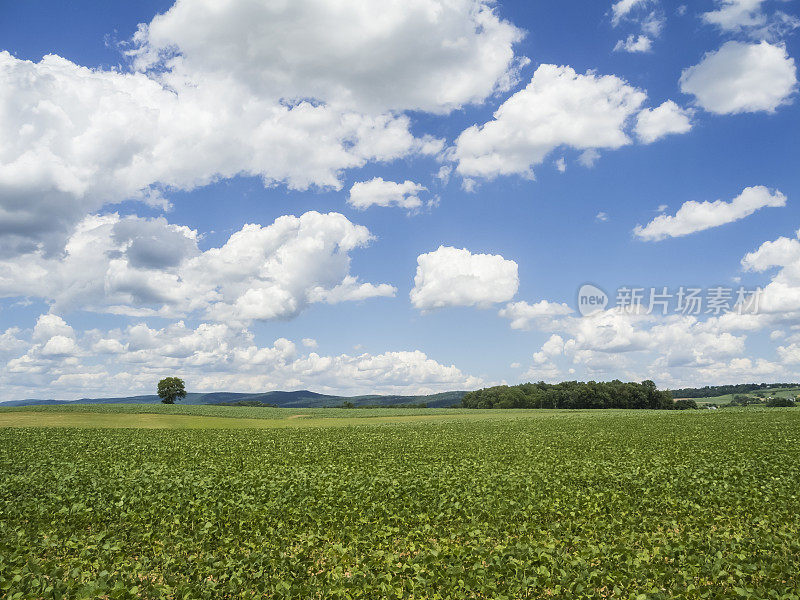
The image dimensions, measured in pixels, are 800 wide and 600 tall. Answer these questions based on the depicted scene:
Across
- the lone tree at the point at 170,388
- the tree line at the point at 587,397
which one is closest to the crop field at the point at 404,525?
the lone tree at the point at 170,388

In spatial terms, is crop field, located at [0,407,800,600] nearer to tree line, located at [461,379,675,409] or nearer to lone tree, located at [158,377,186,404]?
lone tree, located at [158,377,186,404]

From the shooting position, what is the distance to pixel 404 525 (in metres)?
14.6

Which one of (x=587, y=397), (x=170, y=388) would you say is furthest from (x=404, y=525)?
(x=587, y=397)

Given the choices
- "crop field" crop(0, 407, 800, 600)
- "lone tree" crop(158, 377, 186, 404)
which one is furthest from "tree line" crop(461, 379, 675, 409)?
"crop field" crop(0, 407, 800, 600)

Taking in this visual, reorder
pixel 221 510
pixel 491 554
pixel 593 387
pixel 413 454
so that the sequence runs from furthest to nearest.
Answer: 1. pixel 593 387
2. pixel 413 454
3. pixel 221 510
4. pixel 491 554

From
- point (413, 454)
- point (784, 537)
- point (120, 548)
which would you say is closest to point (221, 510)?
point (120, 548)

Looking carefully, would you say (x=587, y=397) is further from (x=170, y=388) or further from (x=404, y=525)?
(x=404, y=525)

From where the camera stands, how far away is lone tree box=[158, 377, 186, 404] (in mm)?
125812

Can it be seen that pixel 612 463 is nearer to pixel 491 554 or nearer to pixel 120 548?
pixel 491 554

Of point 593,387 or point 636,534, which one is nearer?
point 636,534

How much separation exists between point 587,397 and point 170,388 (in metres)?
119

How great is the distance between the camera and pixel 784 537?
41.5ft

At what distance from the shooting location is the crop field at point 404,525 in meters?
10.2

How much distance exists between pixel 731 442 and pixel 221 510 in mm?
32562
